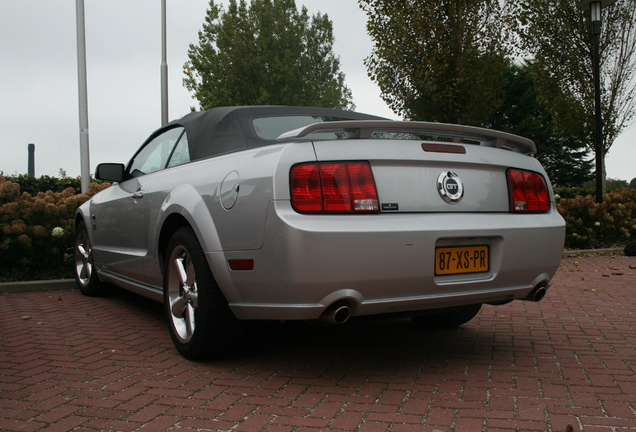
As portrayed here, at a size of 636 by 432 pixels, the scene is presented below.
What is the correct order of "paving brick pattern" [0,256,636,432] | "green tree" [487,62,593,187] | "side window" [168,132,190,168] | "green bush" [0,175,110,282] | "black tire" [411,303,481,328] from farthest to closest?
"green tree" [487,62,593,187], "green bush" [0,175,110,282], "black tire" [411,303,481,328], "side window" [168,132,190,168], "paving brick pattern" [0,256,636,432]

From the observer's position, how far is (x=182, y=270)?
356cm

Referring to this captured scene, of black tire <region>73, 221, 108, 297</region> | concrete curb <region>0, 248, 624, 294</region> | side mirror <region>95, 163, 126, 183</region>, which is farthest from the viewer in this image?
concrete curb <region>0, 248, 624, 294</region>

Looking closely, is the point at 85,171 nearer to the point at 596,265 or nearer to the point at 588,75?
the point at 596,265

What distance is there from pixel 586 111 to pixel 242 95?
57.3 ft

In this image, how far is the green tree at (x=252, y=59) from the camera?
31.9 metres

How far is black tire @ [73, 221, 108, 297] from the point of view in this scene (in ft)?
19.4

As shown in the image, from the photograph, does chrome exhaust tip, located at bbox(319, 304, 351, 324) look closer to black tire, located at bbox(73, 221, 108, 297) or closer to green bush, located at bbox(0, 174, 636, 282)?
black tire, located at bbox(73, 221, 108, 297)

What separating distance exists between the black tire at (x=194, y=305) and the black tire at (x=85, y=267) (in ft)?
7.88

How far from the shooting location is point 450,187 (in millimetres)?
3129

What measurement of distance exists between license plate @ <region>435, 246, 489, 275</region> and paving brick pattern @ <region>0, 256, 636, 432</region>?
582mm

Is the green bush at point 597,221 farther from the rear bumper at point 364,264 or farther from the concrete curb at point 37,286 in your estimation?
the rear bumper at point 364,264

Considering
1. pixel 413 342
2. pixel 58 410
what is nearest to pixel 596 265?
pixel 413 342

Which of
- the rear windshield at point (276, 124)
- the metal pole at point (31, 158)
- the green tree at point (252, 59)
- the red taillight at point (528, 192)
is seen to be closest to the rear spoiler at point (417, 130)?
the red taillight at point (528, 192)

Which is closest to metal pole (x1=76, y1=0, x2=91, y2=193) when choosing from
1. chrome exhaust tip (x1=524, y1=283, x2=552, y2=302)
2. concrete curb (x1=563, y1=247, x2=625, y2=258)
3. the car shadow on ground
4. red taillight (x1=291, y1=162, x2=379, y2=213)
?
the car shadow on ground
